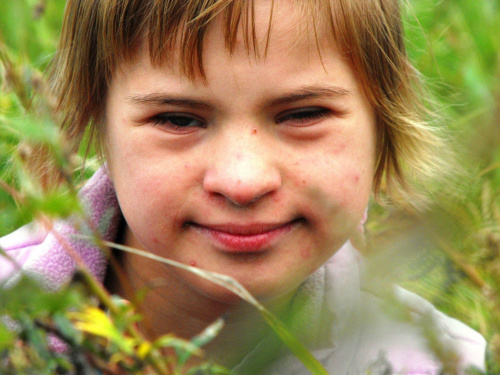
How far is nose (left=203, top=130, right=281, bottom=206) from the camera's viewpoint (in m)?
1.10

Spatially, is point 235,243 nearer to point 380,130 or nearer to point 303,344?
point 380,130

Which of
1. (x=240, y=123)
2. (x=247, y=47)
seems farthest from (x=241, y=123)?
(x=247, y=47)

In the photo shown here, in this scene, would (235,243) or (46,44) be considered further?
(46,44)

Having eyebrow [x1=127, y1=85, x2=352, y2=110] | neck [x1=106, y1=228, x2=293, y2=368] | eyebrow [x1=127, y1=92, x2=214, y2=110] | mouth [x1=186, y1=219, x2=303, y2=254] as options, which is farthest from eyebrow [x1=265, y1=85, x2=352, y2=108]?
neck [x1=106, y1=228, x2=293, y2=368]

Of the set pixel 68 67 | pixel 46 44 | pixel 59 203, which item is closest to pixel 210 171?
pixel 68 67

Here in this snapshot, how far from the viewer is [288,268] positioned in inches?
50.6

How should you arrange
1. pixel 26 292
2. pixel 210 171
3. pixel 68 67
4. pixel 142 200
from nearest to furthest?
pixel 26 292 → pixel 210 171 → pixel 142 200 → pixel 68 67

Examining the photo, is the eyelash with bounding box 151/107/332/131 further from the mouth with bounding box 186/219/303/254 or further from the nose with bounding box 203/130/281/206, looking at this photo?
the mouth with bounding box 186/219/303/254

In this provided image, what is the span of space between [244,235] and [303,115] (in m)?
0.25

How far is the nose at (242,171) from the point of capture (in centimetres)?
110

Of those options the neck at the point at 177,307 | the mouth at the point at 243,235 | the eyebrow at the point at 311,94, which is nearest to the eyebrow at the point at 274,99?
the eyebrow at the point at 311,94

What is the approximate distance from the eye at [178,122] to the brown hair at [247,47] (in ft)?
0.31

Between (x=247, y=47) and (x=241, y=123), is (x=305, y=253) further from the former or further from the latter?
(x=247, y=47)

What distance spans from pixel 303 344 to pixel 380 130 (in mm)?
998
